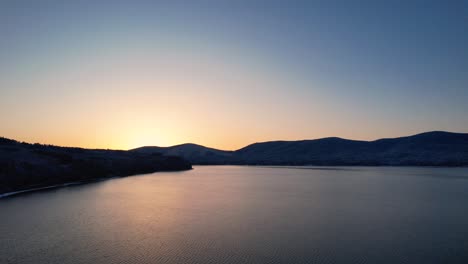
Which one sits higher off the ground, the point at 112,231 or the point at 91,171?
the point at 91,171

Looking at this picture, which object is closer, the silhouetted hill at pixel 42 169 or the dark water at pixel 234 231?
the dark water at pixel 234 231

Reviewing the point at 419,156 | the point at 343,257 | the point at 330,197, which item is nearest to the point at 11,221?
the point at 343,257

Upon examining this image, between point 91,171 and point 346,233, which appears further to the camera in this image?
point 91,171

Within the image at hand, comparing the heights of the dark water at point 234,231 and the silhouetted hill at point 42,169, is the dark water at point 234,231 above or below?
below

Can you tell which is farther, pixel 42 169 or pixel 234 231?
pixel 42 169

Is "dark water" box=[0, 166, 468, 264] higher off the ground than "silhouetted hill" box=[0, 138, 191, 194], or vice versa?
"silhouetted hill" box=[0, 138, 191, 194]

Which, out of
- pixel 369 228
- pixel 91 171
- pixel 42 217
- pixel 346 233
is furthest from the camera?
pixel 91 171

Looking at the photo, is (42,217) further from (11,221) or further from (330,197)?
(330,197)

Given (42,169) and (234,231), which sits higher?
(42,169)

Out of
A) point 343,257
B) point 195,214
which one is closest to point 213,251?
point 343,257

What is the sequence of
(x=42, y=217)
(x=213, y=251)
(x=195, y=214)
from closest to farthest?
1. (x=213, y=251)
2. (x=42, y=217)
3. (x=195, y=214)

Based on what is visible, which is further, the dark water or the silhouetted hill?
the silhouetted hill
